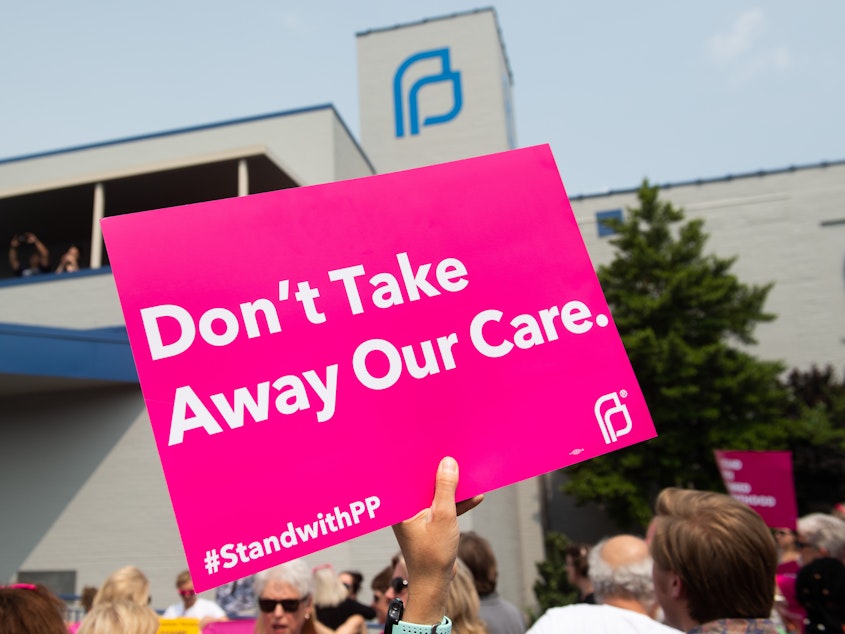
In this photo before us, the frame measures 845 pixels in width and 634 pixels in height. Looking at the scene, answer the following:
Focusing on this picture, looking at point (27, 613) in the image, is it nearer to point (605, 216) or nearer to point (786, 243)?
point (605, 216)

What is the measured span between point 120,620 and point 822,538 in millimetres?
4431

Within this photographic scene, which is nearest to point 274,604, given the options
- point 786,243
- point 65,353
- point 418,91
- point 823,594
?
point 823,594

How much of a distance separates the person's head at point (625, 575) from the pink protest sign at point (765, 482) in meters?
5.03

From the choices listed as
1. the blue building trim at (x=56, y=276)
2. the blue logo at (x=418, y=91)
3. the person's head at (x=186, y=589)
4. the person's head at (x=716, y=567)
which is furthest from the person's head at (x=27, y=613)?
the blue logo at (x=418, y=91)

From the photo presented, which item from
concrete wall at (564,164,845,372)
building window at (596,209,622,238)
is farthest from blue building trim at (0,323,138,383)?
building window at (596,209,622,238)

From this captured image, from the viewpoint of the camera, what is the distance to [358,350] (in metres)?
1.91

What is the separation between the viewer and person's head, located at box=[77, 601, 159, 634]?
287 cm

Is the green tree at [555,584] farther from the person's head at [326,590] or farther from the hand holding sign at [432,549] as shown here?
the hand holding sign at [432,549]

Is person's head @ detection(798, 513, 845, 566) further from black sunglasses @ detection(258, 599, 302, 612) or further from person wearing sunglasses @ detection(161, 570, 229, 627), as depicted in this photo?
person wearing sunglasses @ detection(161, 570, 229, 627)

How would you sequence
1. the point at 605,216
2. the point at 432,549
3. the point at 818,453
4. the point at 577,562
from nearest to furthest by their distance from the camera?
1. the point at 432,549
2. the point at 577,562
3. the point at 818,453
4. the point at 605,216

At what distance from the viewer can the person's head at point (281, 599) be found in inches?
142

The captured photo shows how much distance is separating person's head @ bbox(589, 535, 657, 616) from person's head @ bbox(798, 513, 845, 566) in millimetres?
2258

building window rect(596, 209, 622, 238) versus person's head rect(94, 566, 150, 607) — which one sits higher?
building window rect(596, 209, 622, 238)

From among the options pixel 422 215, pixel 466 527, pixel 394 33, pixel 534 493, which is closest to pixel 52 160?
pixel 394 33
